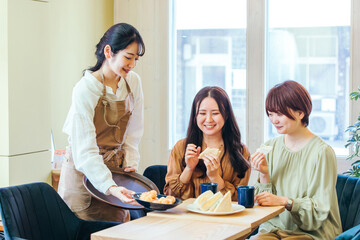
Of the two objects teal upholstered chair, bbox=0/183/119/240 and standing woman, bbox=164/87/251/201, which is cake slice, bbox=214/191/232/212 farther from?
teal upholstered chair, bbox=0/183/119/240

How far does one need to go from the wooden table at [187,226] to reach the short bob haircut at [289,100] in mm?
467

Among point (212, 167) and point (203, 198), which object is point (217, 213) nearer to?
point (203, 198)

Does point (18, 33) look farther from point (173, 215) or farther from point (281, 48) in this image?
point (281, 48)

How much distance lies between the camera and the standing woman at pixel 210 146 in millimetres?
2629

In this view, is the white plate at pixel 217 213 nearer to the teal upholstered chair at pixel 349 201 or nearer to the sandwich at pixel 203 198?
the sandwich at pixel 203 198

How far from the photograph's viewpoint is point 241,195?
7.57ft

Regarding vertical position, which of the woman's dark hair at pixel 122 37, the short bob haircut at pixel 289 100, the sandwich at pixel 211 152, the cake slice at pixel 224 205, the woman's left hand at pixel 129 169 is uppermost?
the woman's dark hair at pixel 122 37

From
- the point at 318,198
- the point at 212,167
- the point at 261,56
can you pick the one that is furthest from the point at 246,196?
the point at 261,56

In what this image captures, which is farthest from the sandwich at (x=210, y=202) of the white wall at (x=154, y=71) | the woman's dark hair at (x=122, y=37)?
the white wall at (x=154, y=71)

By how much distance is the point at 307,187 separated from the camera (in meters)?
2.45

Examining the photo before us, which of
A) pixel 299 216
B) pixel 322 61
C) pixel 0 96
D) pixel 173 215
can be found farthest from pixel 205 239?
pixel 322 61

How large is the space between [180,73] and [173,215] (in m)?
2.63

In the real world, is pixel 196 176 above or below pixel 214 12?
below

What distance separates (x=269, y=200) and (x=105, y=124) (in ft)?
3.00
